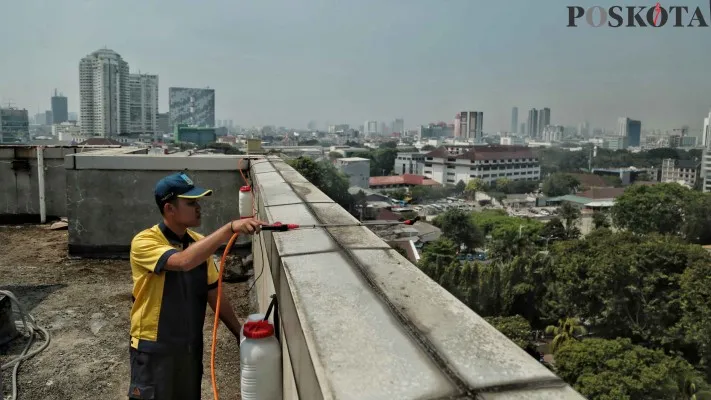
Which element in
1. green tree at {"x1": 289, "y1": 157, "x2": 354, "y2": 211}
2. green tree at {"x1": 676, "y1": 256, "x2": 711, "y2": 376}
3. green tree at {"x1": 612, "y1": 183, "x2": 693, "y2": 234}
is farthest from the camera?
green tree at {"x1": 612, "y1": 183, "x2": 693, "y2": 234}

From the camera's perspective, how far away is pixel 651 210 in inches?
1783

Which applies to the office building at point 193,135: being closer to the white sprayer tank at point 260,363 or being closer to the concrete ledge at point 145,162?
the concrete ledge at point 145,162

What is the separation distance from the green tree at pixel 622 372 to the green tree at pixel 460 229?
25629 millimetres

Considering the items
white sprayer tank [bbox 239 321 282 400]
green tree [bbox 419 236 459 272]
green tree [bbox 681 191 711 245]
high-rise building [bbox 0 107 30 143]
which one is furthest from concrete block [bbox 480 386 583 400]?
high-rise building [bbox 0 107 30 143]

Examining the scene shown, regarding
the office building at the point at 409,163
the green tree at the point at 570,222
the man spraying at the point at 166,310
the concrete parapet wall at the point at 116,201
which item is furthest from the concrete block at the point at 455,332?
the office building at the point at 409,163

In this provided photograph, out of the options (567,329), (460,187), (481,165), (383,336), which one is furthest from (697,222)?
(383,336)

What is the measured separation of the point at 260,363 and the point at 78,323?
2248 millimetres

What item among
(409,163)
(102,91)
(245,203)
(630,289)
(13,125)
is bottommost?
(630,289)

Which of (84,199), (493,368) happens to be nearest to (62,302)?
(84,199)

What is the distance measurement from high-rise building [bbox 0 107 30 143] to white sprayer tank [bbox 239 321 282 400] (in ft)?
356

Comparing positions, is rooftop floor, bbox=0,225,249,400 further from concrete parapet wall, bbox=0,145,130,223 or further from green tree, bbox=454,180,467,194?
green tree, bbox=454,180,467,194

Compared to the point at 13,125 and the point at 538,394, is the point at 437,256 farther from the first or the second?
the point at 13,125

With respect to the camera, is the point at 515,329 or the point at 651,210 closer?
the point at 515,329

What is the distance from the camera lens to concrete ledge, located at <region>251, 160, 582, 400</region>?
946 mm
